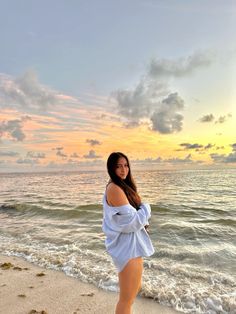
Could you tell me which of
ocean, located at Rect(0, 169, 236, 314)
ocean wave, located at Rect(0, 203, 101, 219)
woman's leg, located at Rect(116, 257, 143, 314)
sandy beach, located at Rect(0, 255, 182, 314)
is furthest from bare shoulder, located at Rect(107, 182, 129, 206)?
ocean wave, located at Rect(0, 203, 101, 219)

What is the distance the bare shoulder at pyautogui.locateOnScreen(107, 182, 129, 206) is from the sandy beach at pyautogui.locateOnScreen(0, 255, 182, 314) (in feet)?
8.47

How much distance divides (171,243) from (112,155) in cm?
746

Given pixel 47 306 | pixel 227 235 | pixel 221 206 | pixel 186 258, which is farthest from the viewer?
pixel 221 206

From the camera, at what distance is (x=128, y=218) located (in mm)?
3502

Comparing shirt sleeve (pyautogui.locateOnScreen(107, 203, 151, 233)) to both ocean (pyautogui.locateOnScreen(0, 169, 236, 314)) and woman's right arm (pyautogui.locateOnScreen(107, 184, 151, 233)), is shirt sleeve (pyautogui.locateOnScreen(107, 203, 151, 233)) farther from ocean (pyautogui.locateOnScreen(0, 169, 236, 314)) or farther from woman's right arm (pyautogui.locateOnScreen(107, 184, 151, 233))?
ocean (pyautogui.locateOnScreen(0, 169, 236, 314))

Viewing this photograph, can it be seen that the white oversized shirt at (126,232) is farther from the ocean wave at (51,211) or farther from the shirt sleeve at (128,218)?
the ocean wave at (51,211)

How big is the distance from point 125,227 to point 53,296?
3.14 m

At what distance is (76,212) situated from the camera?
17.3m

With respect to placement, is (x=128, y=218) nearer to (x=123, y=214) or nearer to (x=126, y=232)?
(x=123, y=214)

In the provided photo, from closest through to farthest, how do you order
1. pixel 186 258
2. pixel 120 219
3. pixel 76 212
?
pixel 120 219 < pixel 186 258 < pixel 76 212

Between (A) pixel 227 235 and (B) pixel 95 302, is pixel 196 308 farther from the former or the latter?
(A) pixel 227 235

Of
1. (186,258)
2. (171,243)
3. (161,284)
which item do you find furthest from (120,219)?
(171,243)

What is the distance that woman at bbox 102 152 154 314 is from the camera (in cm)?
354

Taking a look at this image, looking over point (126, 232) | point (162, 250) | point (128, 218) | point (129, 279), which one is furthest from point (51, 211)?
point (128, 218)
